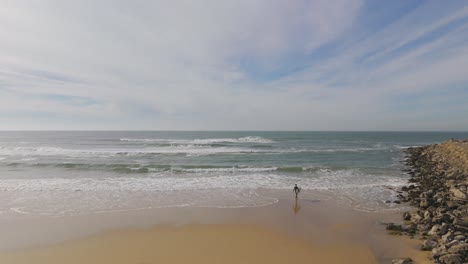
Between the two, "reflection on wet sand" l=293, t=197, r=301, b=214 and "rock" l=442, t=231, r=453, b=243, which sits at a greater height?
"rock" l=442, t=231, r=453, b=243

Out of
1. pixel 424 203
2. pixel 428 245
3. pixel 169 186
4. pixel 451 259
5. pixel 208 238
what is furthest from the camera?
pixel 169 186

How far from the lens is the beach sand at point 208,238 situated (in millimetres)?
6645

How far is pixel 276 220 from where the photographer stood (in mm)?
9320

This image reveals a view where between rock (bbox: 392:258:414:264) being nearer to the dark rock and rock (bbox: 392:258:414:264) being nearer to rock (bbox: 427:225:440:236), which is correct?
the dark rock

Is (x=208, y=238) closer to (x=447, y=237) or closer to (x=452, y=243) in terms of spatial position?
(x=452, y=243)

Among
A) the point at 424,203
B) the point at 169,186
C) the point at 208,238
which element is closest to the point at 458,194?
the point at 424,203

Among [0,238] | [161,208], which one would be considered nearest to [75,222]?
[0,238]

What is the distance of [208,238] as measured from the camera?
7793 millimetres

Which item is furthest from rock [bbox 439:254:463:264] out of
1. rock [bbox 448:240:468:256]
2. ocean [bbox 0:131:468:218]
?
ocean [bbox 0:131:468:218]

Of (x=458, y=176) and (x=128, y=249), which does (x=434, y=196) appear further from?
(x=128, y=249)

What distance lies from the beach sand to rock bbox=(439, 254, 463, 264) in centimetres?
38

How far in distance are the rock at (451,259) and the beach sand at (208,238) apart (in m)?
0.38

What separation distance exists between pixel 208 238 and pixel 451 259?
221 inches

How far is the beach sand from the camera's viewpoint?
21.8ft
